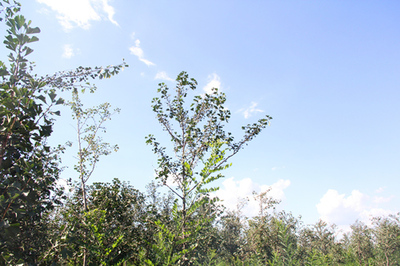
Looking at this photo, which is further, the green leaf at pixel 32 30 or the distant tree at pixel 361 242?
the distant tree at pixel 361 242

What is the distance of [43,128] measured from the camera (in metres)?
2.93

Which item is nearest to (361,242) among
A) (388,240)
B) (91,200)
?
(388,240)

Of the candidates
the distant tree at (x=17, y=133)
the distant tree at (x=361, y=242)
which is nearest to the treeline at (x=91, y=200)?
the distant tree at (x=17, y=133)

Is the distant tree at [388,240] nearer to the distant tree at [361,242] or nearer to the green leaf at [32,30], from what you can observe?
the distant tree at [361,242]

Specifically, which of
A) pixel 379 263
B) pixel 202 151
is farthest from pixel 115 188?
pixel 379 263

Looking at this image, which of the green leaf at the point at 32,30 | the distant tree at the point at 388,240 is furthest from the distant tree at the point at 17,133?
the distant tree at the point at 388,240

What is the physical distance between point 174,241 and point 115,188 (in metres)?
7.54

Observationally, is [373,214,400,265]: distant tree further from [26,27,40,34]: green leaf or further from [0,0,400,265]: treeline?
[26,27,40,34]: green leaf

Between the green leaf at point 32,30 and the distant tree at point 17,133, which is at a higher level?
the green leaf at point 32,30

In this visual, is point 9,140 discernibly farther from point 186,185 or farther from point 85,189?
point 85,189

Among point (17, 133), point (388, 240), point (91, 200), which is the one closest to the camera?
point (17, 133)

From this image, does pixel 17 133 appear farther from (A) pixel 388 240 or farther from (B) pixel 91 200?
(A) pixel 388 240

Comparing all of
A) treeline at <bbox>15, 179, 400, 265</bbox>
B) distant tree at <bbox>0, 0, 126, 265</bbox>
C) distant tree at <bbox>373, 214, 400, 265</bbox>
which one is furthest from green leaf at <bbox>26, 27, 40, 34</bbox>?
distant tree at <bbox>373, 214, 400, 265</bbox>

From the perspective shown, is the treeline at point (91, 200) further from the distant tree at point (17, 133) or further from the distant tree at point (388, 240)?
the distant tree at point (388, 240)
